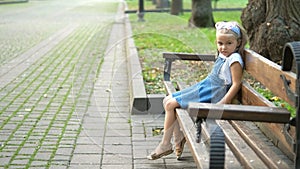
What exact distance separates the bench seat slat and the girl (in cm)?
100

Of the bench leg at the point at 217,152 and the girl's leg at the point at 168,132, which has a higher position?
the bench leg at the point at 217,152

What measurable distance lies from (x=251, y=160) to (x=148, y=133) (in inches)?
91.9

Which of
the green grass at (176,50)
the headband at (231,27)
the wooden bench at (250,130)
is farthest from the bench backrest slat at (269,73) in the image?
the green grass at (176,50)

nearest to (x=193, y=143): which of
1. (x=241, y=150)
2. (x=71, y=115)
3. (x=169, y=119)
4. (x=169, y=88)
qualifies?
(x=241, y=150)

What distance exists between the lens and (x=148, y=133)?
553 centimetres

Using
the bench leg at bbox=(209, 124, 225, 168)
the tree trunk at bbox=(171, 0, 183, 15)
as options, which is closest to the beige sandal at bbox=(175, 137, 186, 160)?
the bench leg at bbox=(209, 124, 225, 168)

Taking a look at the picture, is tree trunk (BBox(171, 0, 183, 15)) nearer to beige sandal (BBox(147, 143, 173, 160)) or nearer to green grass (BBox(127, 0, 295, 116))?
green grass (BBox(127, 0, 295, 116))

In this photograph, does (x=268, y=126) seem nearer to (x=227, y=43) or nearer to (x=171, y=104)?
(x=227, y=43)

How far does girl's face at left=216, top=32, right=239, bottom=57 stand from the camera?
4293 mm

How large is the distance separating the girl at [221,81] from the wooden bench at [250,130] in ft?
0.57

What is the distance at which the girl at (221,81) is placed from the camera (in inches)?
166

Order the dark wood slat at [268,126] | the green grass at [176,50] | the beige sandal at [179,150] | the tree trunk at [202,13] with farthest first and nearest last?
the tree trunk at [202,13] → the green grass at [176,50] → the beige sandal at [179,150] → the dark wood slat at [268,126]

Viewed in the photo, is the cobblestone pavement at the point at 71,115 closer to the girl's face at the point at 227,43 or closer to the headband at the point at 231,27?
the girl's face at the point at 227,43

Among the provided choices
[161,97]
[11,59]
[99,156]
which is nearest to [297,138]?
[99,156]
